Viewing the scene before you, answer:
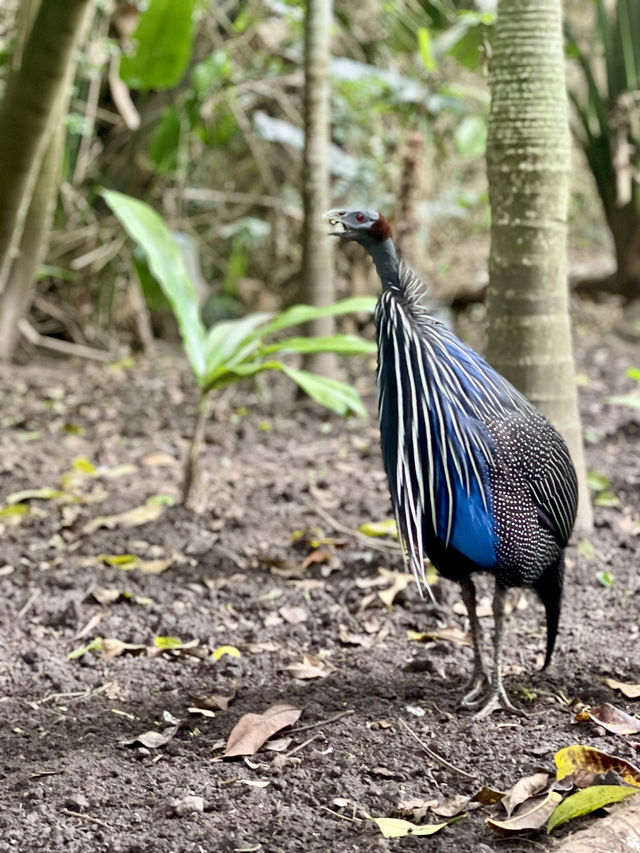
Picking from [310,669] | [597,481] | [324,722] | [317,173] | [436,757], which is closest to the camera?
[436,757]

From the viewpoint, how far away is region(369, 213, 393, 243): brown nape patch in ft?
8.55

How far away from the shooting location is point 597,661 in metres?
2.88

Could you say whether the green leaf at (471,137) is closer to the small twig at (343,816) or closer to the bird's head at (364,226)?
the bird's head at (364,226)

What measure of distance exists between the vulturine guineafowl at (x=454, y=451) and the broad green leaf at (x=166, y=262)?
161cm

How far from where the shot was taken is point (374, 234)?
8.57 ft

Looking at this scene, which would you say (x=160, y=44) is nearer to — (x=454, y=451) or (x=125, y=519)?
(x=125, y=519)

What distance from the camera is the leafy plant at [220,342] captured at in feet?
12.5

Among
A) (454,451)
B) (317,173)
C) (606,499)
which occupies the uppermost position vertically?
(317,173)

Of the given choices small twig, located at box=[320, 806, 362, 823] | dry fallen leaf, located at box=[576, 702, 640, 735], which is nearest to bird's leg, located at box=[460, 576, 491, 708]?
dry fallen leaf, located at box=[576, 702, 640, 735]

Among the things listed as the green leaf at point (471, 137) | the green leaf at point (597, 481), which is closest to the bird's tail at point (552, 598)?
the green leaf at point (597, 481)

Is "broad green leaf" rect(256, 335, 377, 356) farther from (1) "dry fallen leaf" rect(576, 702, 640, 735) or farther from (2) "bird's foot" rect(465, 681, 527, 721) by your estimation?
(1) "dry fallen leaf" rect(576, 702, 640, 735)

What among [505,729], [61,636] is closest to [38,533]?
[61,636]

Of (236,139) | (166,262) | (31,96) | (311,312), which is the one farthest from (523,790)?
(236,139)

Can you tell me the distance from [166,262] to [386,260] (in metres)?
1.81
